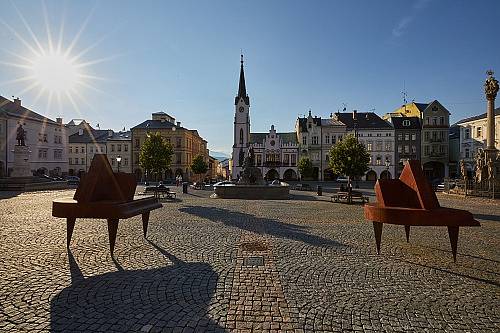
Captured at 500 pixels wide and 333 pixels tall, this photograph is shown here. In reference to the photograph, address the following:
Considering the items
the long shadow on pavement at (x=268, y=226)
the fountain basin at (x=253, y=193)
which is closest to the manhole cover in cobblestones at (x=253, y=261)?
the long shadow on pavement at (x=268, y=226)

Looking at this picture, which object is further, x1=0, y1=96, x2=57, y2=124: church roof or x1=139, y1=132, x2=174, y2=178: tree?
x1=0, y1=96, x2=57, y2=124: church roof

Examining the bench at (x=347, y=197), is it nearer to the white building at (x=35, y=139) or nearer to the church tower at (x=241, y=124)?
the church tower at (x=241, y=124)

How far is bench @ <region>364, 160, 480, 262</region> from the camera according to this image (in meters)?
6.95

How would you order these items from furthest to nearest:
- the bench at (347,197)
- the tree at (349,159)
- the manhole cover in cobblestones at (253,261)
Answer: the tree at (349,159) → the bench at (347,197) → the manhole cover in cobblestones at (253,261)

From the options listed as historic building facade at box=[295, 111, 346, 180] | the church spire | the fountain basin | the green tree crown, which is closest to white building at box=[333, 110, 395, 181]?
historic building facade at box=[295, 111, 346, 180]

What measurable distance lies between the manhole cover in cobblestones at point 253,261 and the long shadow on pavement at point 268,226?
2.15 m

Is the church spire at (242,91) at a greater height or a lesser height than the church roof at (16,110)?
greater

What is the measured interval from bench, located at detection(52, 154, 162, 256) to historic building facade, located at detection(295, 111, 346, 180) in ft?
193

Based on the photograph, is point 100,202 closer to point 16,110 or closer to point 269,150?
point 16,110

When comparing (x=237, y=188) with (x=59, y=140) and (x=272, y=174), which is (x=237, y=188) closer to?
(x=272, y=174)

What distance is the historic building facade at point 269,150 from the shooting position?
214ft

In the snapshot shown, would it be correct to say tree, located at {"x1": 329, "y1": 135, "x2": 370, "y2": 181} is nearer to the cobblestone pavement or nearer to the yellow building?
the cobblestone pavement

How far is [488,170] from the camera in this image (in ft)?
85.9

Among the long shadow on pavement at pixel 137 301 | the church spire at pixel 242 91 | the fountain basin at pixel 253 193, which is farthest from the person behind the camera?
the church spire at pixel 242 91
